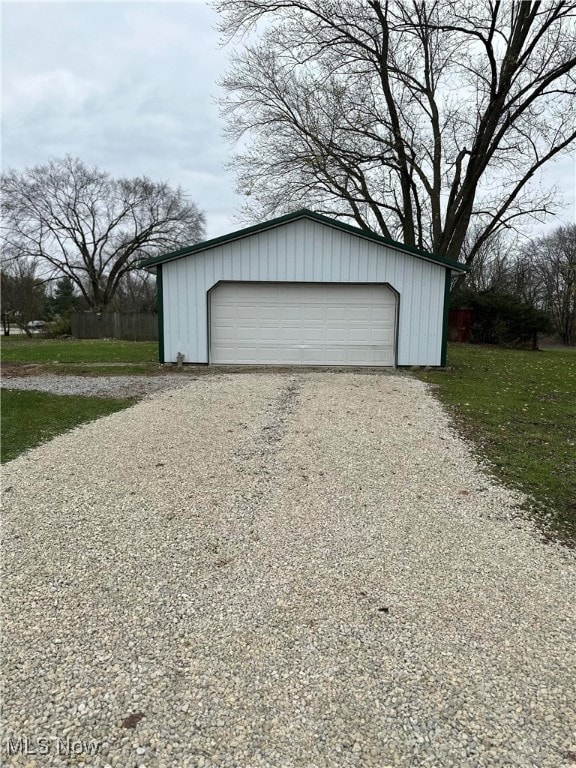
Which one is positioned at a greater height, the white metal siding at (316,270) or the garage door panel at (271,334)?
the white metal siding at (316,270)

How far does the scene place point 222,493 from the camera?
408 centimetres

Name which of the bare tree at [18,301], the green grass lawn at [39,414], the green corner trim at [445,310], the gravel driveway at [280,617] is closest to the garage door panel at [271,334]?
the green corner trim at [445,310]

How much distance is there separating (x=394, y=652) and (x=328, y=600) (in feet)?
1.58

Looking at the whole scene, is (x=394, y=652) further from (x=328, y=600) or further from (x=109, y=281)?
(x=109, y=281)

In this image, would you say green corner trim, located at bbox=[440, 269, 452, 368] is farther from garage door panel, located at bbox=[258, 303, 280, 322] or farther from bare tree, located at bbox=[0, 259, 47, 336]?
bare tree, located at bbox=[0, 259, 47, 336]

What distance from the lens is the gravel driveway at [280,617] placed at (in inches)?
70.3

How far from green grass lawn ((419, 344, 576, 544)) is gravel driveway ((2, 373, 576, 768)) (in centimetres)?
34

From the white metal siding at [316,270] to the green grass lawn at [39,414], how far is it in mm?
4615

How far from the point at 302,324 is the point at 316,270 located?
1.38 m

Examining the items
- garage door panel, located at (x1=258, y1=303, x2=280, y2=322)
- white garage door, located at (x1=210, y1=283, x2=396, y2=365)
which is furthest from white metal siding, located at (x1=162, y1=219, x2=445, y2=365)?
Answer: garage door panel, located at (x1=258, y1=303, x2=280, y2=322)

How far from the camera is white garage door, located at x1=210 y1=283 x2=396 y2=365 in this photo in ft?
40.1
